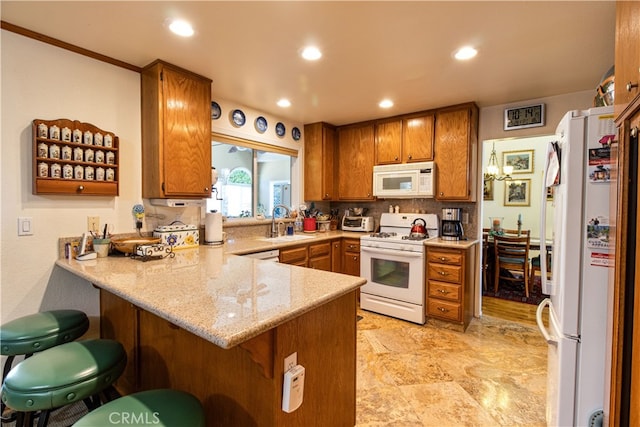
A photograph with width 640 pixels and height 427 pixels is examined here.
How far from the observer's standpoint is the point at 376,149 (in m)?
3.89

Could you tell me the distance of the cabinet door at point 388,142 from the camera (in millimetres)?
3678

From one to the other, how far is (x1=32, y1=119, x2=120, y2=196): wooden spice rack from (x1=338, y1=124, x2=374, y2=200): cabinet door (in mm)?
2683

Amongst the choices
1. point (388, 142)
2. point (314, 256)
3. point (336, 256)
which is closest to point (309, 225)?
point (336, 256)

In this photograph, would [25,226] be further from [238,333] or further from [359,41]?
[359,41]

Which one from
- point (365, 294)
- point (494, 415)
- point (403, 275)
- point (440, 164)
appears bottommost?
point (494, 415)

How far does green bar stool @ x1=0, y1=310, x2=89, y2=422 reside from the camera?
150 cm

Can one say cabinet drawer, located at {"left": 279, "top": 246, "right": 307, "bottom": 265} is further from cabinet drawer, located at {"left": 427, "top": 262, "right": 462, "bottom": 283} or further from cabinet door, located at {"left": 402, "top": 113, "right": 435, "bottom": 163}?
cabinet door, located at {"left": 402, "top": 113, "right": 435, "bottom": 163}

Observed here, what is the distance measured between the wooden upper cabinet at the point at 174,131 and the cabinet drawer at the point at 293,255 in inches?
38.3

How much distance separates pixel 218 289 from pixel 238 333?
0.50 meters

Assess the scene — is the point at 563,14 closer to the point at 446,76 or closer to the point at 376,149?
the point at 446,76

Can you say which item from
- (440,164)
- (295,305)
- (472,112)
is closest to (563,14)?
(472,112)

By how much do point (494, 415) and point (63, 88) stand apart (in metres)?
3.49

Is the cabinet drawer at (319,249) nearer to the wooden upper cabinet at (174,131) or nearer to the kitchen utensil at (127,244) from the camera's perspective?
the wooden upper cabinet at (174,131)

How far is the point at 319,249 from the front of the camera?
3.47 meters
